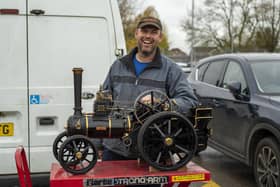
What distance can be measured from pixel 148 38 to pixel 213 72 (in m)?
4.05

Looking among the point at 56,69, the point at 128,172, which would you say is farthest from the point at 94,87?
the point at 128,172

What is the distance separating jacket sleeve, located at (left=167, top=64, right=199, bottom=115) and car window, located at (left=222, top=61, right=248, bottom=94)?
2588mm

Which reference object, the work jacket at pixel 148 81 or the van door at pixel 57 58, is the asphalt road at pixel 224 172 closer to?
the van door at pixel 57 58

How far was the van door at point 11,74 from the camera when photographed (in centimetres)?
389

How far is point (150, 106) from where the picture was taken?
8.44 feet

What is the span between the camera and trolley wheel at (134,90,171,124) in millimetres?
2564

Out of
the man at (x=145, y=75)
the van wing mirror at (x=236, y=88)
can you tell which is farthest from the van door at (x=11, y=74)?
the van wing mirror at (x=236, y=88)

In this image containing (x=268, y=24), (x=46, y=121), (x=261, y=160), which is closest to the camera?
(x=46, y=121)

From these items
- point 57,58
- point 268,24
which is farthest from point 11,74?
point 268,24

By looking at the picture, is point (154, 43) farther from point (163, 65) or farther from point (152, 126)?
point (152, 126)

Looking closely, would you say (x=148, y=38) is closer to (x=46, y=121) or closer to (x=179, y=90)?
(x=179, y=90)

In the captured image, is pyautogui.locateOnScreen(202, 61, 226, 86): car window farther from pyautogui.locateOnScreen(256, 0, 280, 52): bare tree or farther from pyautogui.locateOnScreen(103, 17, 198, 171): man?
pyautogui.locateOnScreen(256, 0, 280, 52): bare tree

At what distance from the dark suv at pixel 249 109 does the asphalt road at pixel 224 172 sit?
37cm

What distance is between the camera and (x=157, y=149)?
248 cm
